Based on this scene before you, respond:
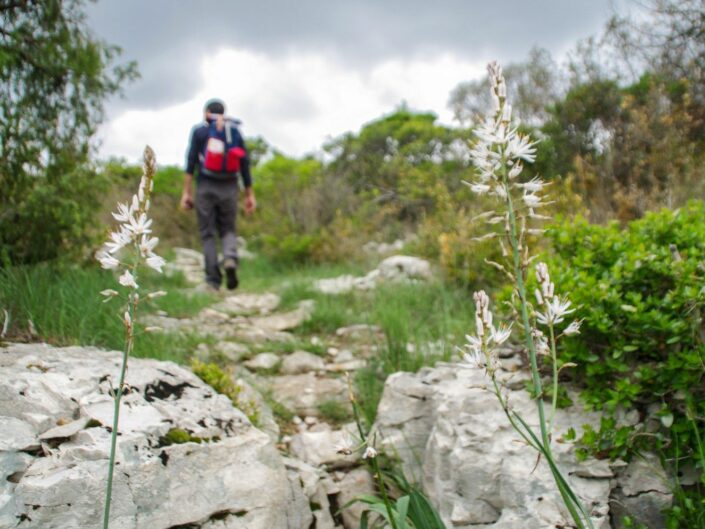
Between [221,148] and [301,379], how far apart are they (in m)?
3.37

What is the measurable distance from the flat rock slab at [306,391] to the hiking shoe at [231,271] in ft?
9.60

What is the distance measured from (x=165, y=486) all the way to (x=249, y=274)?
6573mm

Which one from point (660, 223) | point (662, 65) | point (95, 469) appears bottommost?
point (95, 469)

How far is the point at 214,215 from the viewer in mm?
6832

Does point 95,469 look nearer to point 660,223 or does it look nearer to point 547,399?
point 547,399

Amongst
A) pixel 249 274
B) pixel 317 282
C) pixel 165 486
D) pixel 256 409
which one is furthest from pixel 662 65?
pixel 165 486

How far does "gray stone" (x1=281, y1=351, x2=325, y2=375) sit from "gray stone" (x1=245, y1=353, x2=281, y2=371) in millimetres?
74

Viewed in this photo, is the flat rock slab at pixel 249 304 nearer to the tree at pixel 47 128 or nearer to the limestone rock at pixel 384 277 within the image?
the limestone rock at pixel 384 277

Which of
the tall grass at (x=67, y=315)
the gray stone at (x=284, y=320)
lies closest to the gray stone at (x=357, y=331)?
the gray stone at (x=284, y=320)

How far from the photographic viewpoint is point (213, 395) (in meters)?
2.75

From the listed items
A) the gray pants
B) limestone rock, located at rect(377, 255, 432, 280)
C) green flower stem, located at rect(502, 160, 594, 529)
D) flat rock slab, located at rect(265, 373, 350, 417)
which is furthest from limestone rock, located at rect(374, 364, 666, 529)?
the gray pants

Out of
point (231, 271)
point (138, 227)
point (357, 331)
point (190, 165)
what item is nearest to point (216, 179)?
point (190, 165)

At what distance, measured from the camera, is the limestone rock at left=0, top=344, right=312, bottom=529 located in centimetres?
187

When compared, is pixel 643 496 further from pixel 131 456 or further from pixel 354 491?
pixel 131 456
